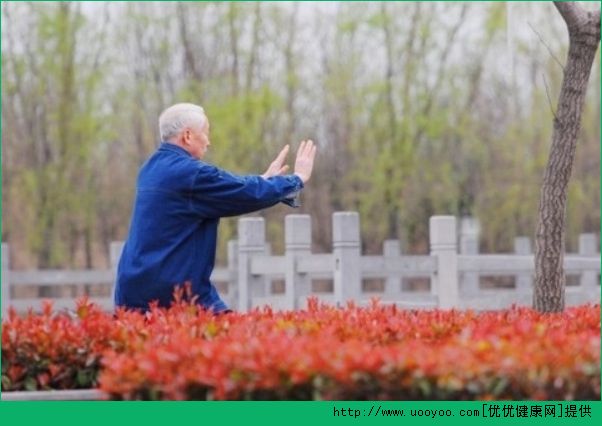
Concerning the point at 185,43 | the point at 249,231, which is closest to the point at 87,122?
the point at 185,43

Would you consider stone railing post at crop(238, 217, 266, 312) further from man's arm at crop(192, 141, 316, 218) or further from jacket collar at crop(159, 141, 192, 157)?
man's arm at crop(192, 141, 316, 218)

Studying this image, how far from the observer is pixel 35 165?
2934 centimetres

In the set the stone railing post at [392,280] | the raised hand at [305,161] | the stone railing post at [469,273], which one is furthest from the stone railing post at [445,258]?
the raised hand at [305,161]

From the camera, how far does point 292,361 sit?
16.7 ft

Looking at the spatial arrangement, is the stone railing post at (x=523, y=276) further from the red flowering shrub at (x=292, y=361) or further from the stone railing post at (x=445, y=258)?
the red flowering shrub at (x=292, y=361)

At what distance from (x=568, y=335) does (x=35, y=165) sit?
24.5 metres

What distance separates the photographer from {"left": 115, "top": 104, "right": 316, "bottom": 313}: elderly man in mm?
6961

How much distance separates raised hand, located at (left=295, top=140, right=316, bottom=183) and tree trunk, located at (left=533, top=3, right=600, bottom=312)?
129 centimetres

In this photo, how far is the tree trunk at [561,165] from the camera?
25.4 feet

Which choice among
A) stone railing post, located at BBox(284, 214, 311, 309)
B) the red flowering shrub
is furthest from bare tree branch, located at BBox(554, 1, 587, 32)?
stone railing post, located at BBox(284, 214, 311, 309)

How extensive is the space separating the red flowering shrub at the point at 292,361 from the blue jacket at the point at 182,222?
2.88 ft

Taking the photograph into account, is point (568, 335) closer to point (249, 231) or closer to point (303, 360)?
point (303, 360)

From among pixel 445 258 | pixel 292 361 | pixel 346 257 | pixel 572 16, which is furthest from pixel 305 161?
pixel 445 258

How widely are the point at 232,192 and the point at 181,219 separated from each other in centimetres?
30
